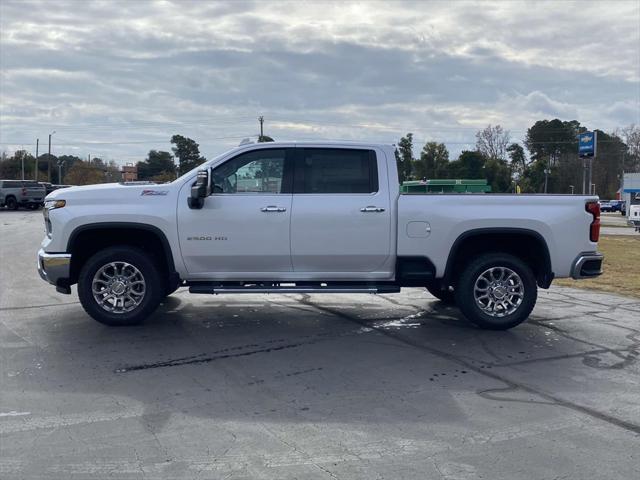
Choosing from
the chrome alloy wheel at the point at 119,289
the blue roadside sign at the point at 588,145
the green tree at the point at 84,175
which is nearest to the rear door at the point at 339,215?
the chrome alloy wheel at the point at 119,289

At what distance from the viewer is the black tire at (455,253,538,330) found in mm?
7719

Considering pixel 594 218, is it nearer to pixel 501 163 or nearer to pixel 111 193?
pixel 111 193

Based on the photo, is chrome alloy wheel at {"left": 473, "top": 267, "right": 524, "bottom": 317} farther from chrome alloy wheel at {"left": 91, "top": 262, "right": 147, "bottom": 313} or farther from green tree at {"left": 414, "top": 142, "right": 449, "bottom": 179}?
green tree at {"left": 414, "top": 142, "right": 449, "bottom": 179}

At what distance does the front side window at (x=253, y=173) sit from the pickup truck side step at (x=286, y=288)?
1.10m

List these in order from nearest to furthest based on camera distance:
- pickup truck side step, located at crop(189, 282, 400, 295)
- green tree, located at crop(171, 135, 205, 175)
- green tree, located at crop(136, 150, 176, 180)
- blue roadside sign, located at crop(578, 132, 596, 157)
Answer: pickup truck side step, located at crop(189, 282, 400, 295)
blue roadside sign, located at crop(578, 132, 596, 157)
green tree, located at crop(171, 135, 205, 175)
green tree, located at crop(136, 150, 176, 180)

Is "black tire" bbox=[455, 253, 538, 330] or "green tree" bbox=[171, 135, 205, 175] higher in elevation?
"green tree" bbox=[171, 135, 205, 175]

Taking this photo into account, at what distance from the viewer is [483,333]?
7.77 metres

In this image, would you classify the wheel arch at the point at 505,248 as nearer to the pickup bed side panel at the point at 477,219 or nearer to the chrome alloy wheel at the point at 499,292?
the pickup bed side panel at the point at 477,219

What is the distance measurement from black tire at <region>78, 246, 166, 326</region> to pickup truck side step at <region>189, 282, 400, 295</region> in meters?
0.45

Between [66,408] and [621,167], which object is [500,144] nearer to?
[621,167]

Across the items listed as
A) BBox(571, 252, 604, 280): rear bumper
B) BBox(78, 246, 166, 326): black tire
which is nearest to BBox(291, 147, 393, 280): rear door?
BBox(78, 246, 166, 326): black tire

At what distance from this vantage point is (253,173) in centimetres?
771

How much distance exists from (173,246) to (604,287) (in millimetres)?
7797

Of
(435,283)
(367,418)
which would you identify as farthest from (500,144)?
(367,418)
